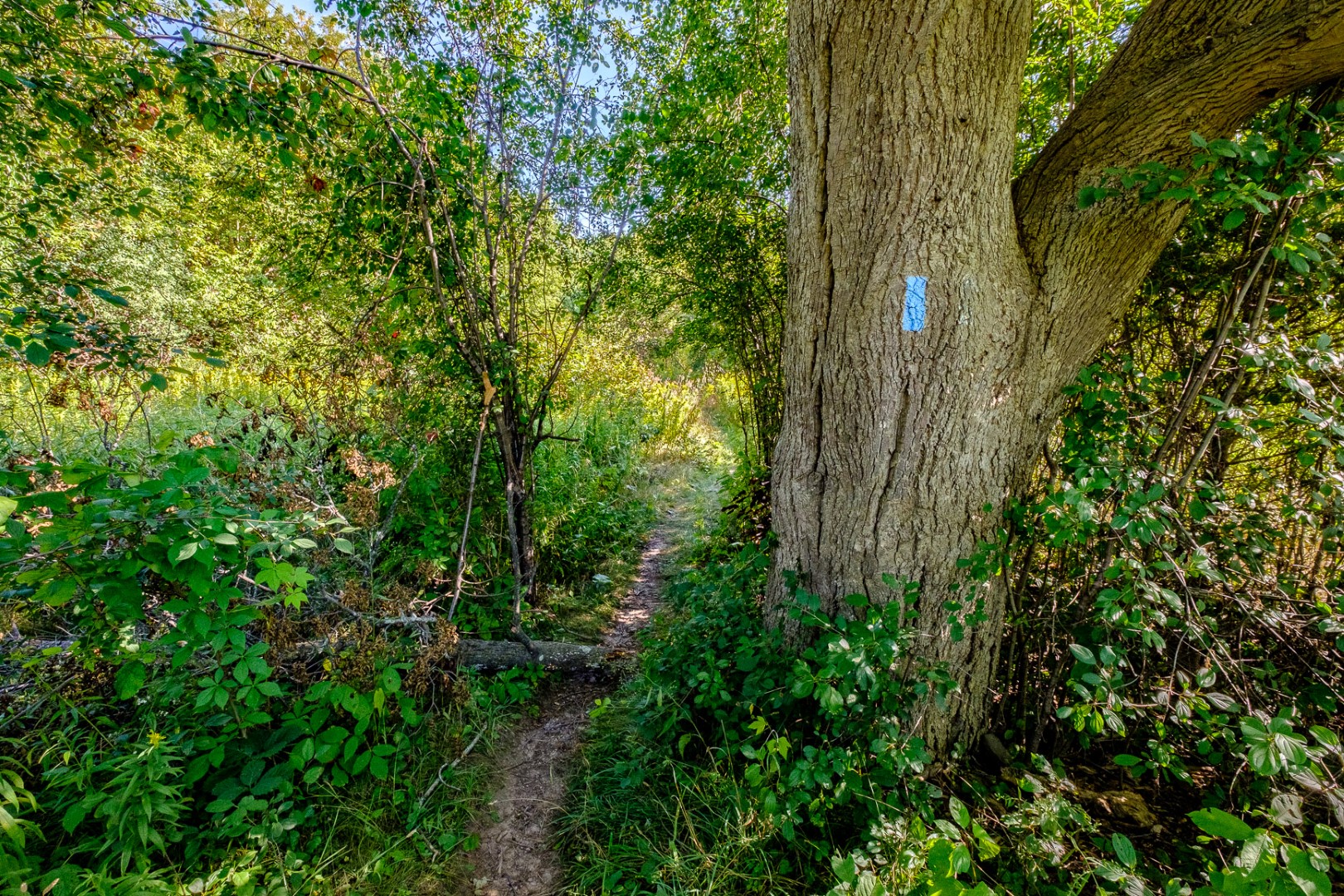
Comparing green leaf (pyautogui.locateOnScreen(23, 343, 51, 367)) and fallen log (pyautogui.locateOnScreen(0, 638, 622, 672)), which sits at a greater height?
green leaf (pyautogui.locateOnScreen(23, 343, 51, 367))

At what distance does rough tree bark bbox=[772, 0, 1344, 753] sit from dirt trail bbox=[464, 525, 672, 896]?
1609mm

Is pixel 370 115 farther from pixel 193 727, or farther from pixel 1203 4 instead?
pixel 1203 4

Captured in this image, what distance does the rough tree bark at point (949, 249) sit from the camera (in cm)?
154

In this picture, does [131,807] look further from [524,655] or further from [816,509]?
[816,509]

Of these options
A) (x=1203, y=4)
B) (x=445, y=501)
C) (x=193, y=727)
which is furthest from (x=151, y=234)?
(x=1203, y=4)

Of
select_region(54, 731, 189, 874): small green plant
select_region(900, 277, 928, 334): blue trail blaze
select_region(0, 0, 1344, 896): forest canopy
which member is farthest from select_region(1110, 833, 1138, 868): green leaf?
select_region(54, 731, 189, 874): small green plant

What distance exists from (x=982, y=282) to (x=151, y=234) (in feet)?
31.0

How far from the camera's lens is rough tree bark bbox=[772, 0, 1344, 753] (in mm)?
1541

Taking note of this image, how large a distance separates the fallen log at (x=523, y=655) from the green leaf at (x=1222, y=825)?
2.73m

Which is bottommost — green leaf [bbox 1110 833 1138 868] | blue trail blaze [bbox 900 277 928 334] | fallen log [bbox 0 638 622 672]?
fallen log [bbox 0 638 622 672]

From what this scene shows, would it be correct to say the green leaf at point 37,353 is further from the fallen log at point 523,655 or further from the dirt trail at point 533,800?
the dirt trail at point 533,800

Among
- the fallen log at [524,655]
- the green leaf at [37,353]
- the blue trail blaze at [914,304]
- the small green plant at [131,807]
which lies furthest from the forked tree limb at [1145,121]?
the small green plant at [131,807]

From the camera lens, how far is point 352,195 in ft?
8.39

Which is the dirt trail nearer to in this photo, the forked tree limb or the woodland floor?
the woodland floor
